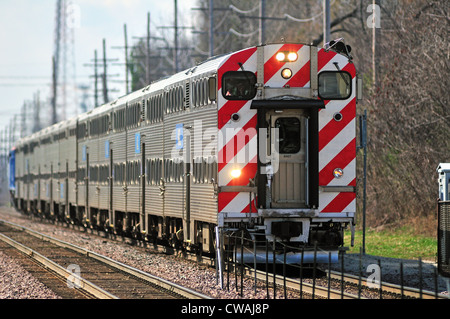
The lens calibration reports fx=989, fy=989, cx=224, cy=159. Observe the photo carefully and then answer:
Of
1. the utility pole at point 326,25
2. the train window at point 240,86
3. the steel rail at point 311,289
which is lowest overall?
the steel rail at point 311,289

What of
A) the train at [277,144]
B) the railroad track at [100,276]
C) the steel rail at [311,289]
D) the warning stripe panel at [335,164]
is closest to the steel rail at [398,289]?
the steel rail at [311,289]

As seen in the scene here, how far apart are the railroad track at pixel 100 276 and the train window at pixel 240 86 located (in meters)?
3.25

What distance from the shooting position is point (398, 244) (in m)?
23.5

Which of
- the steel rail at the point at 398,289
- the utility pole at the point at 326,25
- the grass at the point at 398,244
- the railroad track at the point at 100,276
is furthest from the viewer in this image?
the utility pole at the point at 326,25

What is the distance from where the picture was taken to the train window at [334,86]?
16.5 m

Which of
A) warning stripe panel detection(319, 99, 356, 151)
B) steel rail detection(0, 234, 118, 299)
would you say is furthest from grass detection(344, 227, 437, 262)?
steel rail detection(0, 234, 118, 299)

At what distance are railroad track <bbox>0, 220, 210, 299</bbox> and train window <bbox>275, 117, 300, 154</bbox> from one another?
294 centimetres

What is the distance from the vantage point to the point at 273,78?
1630 cm

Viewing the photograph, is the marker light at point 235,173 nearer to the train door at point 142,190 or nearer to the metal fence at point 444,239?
the metal fence at point 444,239

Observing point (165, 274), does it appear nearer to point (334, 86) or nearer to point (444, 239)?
point (334, 86)

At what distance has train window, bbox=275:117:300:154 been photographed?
16.2 meters

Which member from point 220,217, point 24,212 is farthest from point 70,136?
point 220,217

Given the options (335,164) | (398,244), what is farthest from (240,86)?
(398,244)

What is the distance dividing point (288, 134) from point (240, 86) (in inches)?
44.1
